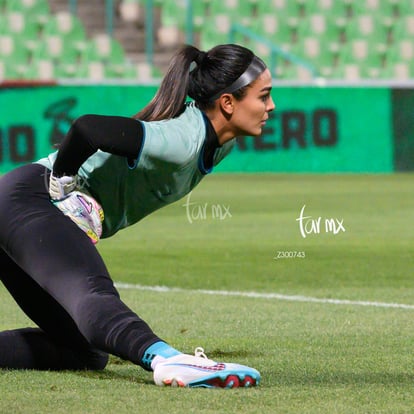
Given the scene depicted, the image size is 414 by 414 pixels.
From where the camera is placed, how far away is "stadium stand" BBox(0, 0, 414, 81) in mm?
22781

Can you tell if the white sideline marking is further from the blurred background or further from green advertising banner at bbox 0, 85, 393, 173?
green advertising banner at bbox 0, 85, 393, 173

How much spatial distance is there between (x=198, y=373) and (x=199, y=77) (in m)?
1.05

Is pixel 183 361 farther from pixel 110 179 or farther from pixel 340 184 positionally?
pixel 340 184

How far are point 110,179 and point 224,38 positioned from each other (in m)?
19.2

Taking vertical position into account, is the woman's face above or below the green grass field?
above

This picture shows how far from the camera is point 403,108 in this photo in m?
20.5

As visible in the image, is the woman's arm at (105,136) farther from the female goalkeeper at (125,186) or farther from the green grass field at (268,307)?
the green grass field at (268,307)

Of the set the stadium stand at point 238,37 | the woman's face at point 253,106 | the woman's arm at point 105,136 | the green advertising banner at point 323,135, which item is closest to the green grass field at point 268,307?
the woman's arm at point 105,136

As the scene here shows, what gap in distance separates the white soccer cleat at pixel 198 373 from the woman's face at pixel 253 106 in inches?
33.5

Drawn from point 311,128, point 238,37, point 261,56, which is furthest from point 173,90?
point 238,37

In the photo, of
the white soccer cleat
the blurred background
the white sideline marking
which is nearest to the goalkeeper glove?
the white soccer cleat

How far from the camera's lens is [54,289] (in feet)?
14.4

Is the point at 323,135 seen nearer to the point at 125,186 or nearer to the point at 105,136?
the point at 125,186

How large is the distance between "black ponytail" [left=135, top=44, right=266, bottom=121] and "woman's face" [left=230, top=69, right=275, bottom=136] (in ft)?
0.08
